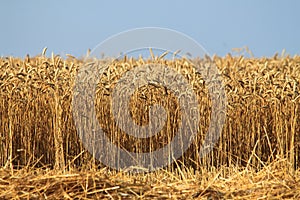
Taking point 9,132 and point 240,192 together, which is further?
point 9,132

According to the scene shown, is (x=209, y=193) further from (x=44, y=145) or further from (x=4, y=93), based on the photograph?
(x=4, y=93)

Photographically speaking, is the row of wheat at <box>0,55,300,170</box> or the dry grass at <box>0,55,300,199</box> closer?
the dry grass at <box>0,55,300,199</box>

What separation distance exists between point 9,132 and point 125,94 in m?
0.98

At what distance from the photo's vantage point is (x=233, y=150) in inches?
171

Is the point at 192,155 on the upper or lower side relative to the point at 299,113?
lower

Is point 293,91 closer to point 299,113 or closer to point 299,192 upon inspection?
point 299,113

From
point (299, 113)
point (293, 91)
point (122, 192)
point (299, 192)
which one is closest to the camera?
point (122, 192)

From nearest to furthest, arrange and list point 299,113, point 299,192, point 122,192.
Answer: point 122,192
point 299,192
point 299,113

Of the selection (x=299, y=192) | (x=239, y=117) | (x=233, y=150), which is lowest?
(x=299, y=192)

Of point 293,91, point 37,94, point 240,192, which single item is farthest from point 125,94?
point 240,192

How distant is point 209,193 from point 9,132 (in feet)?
7.08

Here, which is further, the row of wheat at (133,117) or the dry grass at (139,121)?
the row of wheat at (133,117)

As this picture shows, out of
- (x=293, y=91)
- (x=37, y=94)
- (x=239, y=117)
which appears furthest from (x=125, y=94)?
(x=293, y=91)

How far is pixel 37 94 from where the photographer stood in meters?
4.23
